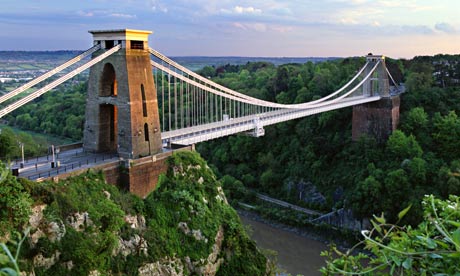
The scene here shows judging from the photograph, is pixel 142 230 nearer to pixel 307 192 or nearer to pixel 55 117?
pixel 307 192

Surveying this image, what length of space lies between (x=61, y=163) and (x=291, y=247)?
13382 mm

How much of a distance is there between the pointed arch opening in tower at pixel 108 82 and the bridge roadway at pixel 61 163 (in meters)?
1.86

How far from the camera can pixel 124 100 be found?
13.9m

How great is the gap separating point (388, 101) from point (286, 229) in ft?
35.4

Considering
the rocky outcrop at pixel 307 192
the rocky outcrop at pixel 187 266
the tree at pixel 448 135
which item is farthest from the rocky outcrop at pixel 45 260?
the tree at pixel 448 135

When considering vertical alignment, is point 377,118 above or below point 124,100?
below

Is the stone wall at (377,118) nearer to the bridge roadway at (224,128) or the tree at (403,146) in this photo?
the tree at (403,146)

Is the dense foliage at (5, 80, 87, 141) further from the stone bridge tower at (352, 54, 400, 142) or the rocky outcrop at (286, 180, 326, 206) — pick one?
the stone bridge tower at (352, 54, 400, 142)

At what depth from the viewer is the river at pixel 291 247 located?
68.5ft

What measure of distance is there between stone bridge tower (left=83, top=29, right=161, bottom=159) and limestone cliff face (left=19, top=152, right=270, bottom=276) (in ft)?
4.36

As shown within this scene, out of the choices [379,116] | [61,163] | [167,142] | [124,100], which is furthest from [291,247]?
[61,163]

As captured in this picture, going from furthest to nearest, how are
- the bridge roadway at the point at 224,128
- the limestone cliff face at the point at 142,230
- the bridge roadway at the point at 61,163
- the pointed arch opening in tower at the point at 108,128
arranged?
the bridge roadway at the point at 224,128
the pointed arch opening in tower at the point at 108,128
the bridge roadway at the point at 61,163
the limestone cliff face at the point at 142,230

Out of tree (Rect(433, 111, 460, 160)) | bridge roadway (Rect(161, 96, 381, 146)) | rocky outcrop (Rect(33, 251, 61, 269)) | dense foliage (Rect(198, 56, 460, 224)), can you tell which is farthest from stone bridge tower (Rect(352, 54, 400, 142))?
rocky outcrop (Rect(33, 251, 61, 269))

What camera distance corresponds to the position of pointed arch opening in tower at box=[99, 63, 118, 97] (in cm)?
1449
